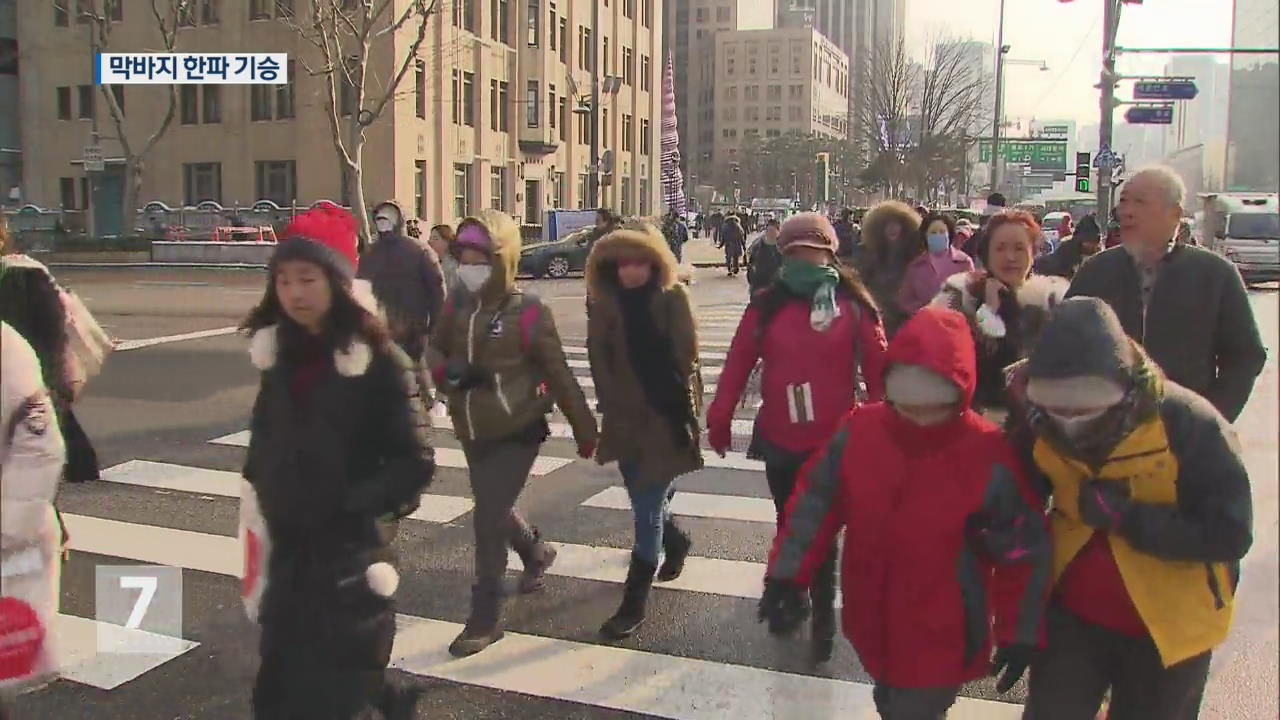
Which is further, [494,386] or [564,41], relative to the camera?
[564,41]

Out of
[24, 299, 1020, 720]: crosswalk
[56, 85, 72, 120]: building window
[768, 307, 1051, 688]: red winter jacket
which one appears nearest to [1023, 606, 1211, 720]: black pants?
[768, 307, 1051, 688]: red winter jacket

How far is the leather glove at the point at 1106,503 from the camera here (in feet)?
9.04

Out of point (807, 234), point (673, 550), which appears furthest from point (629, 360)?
point (673, 550)

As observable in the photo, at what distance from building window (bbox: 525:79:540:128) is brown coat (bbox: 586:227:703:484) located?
44078 millimetres

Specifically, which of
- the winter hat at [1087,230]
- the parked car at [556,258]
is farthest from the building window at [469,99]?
the winter hat at [1087,230]

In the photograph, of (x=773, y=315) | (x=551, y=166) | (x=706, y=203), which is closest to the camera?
(x=773, y=315)

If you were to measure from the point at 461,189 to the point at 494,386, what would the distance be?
40717 mm

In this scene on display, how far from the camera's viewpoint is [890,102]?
51.9 metres

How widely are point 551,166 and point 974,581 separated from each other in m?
48.4

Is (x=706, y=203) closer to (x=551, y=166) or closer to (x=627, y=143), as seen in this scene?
(x=627, y=143)

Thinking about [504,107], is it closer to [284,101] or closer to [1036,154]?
[284,101]

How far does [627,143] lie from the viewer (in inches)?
2307

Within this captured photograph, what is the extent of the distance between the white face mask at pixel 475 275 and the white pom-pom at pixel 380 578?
1.83m

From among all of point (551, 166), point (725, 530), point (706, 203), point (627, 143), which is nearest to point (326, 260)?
point (725, 530)
